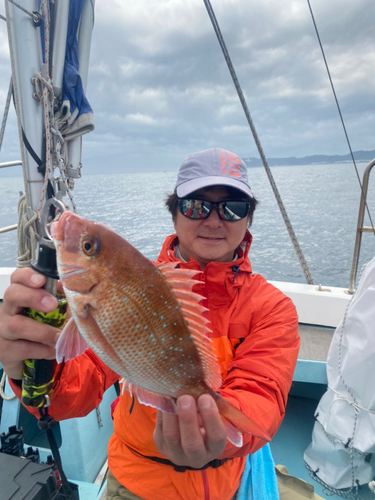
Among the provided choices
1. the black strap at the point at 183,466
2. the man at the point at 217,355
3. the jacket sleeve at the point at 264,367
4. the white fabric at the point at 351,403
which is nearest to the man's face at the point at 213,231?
the man at the point at 217,355

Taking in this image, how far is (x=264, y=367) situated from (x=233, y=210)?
2.93 feet

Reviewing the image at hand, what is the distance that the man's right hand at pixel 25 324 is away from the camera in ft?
3.11

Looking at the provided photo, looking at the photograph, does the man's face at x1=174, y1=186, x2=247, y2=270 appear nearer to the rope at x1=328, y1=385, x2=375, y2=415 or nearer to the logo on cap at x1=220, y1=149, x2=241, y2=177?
the logo on cap at x1=220, y1=149, x2=241, y2=177

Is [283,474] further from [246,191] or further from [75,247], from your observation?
[75,247]

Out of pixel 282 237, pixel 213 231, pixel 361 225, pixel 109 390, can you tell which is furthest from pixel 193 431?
pixel 282 237

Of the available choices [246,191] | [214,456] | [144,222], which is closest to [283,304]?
[246,191]

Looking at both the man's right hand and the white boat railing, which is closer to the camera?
the man's right hand

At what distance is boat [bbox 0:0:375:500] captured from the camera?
4.40 ft

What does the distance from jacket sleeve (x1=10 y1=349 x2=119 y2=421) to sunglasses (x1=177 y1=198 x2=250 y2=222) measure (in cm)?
102

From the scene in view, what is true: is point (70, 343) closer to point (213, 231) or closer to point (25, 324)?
point (25, 324)

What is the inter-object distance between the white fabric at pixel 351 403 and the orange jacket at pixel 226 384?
3.24ft

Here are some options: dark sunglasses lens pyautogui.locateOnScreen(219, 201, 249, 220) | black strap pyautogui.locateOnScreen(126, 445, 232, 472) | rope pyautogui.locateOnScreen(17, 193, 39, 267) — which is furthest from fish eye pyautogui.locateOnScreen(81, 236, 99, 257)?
black strap pyautogui.locateOnScreen(126, 445, 232, 472)

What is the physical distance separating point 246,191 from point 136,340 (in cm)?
118

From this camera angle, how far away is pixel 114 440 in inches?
68.6
